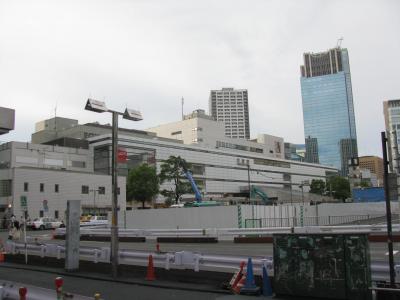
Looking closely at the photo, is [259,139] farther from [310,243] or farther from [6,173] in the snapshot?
[310,243]

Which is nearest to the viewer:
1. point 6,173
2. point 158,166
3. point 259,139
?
point 6,173

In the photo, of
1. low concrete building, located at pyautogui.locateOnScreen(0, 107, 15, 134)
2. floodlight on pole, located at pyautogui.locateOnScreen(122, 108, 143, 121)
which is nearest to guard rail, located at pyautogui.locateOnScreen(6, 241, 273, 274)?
floodlight on pole, located at pyautogui.locateOnScreen(122, 108, 143, 121)

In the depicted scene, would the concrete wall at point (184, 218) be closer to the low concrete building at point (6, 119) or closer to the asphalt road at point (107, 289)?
the asphalt road at point (107, 289)

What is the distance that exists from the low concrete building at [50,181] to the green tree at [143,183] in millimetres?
3826

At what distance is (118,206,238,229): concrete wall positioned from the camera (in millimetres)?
36156

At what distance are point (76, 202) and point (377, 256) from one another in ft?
38.7

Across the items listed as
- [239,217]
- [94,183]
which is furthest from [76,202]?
[94,183]

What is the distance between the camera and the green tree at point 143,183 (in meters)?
93.2

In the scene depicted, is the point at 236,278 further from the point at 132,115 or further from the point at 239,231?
the point at 239,231

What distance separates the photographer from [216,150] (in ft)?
454

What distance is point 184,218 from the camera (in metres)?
39.3

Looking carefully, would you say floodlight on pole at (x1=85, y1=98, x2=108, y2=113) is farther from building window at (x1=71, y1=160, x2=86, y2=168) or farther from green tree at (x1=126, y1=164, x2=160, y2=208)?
building window at (x1=71, y1=160, x2=86, y2=168)

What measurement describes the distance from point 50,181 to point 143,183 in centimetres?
1896

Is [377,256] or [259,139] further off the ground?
[259,139]
